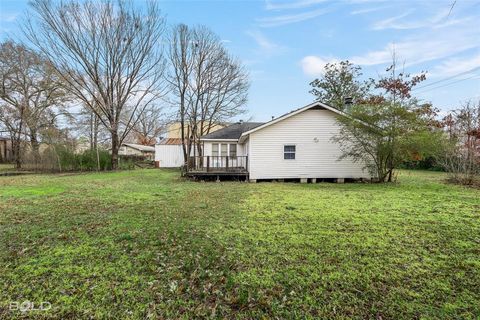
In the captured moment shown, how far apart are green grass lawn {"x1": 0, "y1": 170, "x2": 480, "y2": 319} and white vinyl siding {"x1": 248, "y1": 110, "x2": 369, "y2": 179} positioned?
248 inches

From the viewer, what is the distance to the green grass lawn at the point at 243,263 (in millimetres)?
2297

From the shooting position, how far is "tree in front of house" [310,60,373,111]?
23.8 meters

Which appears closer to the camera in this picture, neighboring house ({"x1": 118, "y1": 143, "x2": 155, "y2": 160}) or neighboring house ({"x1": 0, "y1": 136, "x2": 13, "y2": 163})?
neighboring house ({"x1": 0, "y1": 136, "x2": 13, "y2": 163})

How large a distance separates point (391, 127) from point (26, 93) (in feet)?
86.5

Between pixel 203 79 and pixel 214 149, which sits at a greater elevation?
pixel 203 79

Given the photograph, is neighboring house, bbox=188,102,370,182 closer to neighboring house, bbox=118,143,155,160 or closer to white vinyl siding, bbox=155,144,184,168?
white vinyl siding, bbox=155,144,184,168

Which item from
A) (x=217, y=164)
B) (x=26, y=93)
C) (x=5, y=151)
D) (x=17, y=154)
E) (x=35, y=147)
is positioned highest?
(x=26, y=93)

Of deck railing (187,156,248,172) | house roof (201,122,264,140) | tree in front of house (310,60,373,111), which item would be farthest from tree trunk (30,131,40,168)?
tree in front of house (310,60,373,111)

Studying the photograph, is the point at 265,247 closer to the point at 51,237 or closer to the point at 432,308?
the point at 432,308

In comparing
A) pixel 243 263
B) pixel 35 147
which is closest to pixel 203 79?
pixel 35 147

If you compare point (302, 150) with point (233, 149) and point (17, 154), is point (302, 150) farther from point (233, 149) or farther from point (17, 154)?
point (17, 154)

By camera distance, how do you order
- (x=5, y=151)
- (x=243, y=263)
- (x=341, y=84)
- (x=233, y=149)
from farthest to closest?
1. (x=5, y=151)
2. (x=341, y=84)
3. (x=233, y=149)
4. (x=243, y=263)

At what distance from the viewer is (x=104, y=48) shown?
16.7 meters

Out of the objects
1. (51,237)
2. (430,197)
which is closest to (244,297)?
(51,237)
